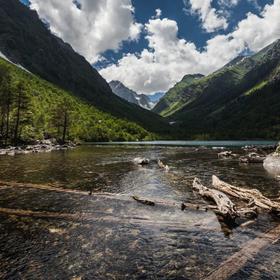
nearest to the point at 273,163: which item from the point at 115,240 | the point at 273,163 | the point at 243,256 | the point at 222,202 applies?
the point at 273,163

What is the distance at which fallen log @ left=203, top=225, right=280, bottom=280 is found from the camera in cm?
1203

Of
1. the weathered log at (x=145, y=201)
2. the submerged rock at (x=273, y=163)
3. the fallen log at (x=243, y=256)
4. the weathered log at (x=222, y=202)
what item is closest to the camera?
the fallen log at (x=243, y=256)

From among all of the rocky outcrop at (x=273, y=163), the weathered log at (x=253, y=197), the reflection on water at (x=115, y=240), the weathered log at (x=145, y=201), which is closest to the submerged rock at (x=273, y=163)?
the rocky outcrop at (x=273, y=163)

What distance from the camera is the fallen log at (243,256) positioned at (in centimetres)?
1203

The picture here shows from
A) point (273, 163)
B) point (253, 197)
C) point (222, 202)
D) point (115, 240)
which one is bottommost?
point (115, 240)

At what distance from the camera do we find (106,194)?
88.8 feet

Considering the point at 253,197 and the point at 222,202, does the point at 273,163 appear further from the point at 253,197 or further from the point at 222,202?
the point at 222,202

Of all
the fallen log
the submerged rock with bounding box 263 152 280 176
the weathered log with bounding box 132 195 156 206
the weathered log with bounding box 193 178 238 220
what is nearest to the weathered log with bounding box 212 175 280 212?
the weathered log with bounding box 193 178 238 220

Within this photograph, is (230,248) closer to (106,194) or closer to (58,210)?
(58,210)

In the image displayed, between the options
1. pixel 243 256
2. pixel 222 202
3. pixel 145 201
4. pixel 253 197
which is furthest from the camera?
pixel 145 201

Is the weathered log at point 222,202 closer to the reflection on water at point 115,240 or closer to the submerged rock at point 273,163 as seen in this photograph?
the reflection on water at point 115,240

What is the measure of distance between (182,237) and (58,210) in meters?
10.2

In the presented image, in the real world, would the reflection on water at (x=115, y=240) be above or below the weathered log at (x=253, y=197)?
below

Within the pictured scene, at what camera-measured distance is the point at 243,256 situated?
44.9 ft
